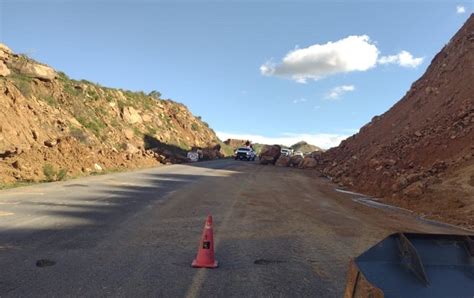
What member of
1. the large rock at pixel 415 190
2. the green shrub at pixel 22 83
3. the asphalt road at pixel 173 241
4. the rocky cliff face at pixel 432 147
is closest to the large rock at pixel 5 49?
the green shrub at pixel 22 83

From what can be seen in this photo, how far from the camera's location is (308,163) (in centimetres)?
4550

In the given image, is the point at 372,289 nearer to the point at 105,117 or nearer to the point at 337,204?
the point at 337,204

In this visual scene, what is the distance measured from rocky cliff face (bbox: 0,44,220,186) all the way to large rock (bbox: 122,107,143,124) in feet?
0.50

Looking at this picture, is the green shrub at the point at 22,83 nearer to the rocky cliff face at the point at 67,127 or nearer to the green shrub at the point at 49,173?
the rocky cliff face at the point at 67,127

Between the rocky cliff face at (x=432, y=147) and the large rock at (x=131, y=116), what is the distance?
2310cm

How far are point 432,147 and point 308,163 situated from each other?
22275 mm

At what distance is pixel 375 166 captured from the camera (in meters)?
26.5

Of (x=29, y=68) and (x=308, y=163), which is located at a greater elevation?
(x=29, y=68)

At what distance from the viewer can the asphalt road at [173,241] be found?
6.17m

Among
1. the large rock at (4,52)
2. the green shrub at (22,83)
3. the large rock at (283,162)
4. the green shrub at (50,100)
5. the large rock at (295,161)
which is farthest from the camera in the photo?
the large rock at (283,162)

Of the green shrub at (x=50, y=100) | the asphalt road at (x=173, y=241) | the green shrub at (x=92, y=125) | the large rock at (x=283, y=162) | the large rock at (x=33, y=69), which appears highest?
the large rock at (x=33, y=69)

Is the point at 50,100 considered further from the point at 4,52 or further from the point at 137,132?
the point at 137,132

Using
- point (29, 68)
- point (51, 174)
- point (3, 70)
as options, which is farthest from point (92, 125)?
point (51, 174)

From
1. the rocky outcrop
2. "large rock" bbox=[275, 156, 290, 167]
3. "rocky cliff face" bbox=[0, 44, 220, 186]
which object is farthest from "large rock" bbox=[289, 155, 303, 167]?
the rocky outcrop
